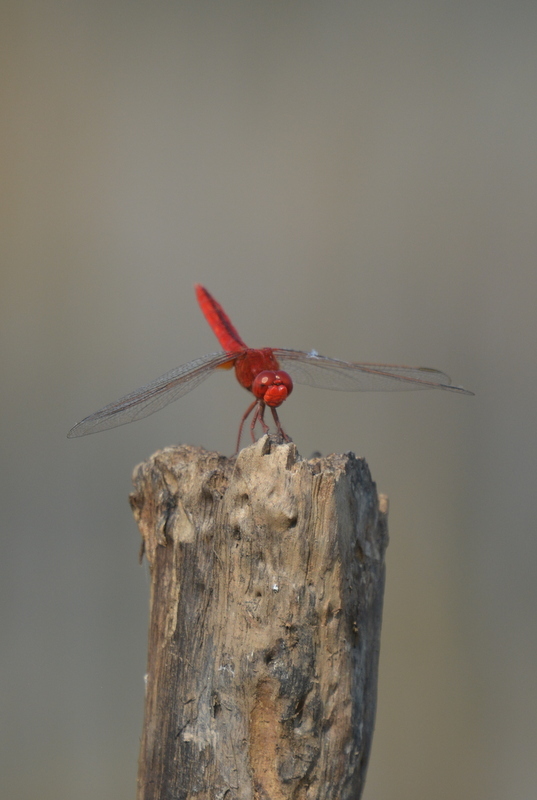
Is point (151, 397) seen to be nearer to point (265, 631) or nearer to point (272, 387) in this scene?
point (272, 387)

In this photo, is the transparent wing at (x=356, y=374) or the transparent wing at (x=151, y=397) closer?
the transparent wing at (x=151, y=397)

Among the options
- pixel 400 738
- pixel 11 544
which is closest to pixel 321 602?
pixel 11 544

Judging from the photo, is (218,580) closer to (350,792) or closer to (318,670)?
(318,670)

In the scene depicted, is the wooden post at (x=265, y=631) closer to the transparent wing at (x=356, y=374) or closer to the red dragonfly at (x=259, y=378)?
the red dragonfly at (x=259, y=378)

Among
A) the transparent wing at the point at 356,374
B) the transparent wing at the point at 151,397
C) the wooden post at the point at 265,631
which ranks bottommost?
the wooden post at the point at 265,631

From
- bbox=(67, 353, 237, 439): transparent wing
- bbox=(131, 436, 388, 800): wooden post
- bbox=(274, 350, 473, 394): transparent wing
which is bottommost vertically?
bbox=(131, 436, 388, 800): wooden post

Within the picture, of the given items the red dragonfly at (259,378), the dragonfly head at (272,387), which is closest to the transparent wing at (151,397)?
the red dragonfly at (259,378)

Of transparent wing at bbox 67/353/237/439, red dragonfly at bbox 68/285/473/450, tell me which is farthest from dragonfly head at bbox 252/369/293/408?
transparent wing at bbox 67/353/237/439

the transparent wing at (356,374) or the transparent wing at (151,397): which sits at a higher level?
the transparent wing at (356,374)

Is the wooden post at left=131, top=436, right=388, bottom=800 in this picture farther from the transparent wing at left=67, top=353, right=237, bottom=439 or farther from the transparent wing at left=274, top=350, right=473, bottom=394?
the transparent wing at left=274, top=350, right=473, bottom=394
